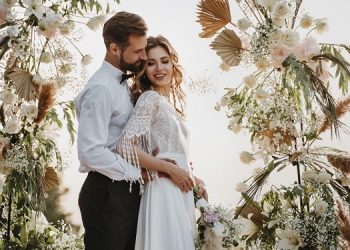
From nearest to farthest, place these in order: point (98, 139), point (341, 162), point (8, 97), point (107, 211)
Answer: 1. point (98, 139)
2. point (107, 211)
3. point (341, 162)
4. point (8, 97)

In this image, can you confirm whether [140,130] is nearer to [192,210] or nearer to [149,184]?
[149,184]

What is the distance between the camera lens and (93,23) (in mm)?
3992

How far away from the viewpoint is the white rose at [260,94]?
376cm

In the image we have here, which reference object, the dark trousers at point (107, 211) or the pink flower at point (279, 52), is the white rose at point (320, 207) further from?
the dark trousers at point (107, 211)

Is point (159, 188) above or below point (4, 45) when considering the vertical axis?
below

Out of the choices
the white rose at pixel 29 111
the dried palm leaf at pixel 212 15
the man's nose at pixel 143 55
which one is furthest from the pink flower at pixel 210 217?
the white rose at pixel 29 111

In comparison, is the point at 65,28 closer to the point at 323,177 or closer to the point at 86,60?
the point at 86,60

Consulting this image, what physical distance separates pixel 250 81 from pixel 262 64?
175 mm

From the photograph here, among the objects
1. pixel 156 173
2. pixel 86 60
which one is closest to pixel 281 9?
pixel 86 60

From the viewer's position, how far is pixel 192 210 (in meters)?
2.79

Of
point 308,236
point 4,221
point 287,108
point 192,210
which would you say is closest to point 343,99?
point 287,108

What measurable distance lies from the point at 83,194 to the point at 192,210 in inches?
21.1

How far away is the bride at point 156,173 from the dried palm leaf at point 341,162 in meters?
1.19

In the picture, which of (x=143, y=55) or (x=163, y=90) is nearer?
(x=143, y=55)
